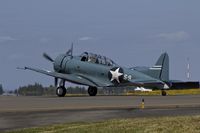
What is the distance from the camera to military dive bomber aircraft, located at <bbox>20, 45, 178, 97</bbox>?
145 ft

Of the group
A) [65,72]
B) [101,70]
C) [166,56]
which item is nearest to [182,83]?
[166,56]

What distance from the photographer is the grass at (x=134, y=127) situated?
639 inches

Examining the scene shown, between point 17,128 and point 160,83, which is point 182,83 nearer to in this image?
point 160,83

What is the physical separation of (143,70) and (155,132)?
30.3 meters

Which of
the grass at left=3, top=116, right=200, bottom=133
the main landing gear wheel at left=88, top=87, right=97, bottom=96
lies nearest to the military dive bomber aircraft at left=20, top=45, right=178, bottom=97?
the main landing gear wheel at left=88, top=87, right=97, bottom=96

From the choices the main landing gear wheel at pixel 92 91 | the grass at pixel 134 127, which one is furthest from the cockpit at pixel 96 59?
the grass at pixel 134 127

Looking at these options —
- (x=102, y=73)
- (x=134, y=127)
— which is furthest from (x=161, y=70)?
(x=134, y=127)

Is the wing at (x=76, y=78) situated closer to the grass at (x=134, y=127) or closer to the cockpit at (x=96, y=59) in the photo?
the cockpit at (x=96, y=59)

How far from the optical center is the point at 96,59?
4706cm

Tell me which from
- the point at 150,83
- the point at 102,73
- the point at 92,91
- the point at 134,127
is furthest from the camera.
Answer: the point at 92,91

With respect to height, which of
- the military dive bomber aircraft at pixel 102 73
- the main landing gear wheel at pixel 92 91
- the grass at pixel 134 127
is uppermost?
the military dive bomber aircraft at pixel 102 73

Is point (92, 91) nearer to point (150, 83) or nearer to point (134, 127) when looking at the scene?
point (150, 83)

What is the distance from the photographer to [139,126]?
56.6 feet

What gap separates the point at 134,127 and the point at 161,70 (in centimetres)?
2864
